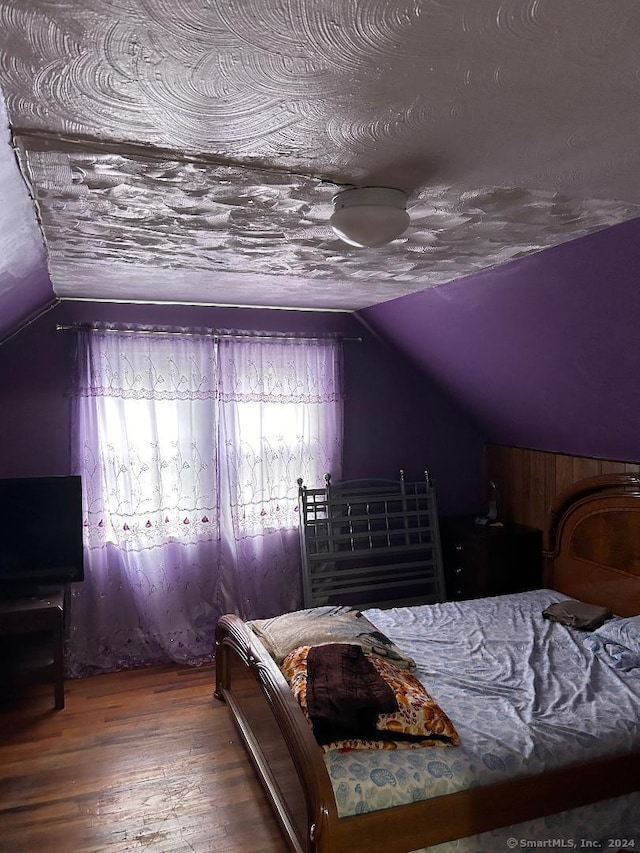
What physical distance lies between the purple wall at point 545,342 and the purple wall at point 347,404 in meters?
0.21

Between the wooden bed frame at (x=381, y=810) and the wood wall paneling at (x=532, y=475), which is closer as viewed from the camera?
the wooden bed frame at (x=381, y=810)

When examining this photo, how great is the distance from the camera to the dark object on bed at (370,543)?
451 centimetres

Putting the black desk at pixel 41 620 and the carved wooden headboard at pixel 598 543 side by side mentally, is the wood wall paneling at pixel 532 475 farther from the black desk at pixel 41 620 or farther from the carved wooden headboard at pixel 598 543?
the black desk at pixel 41 620

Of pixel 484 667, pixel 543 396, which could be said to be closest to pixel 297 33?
pixel 484 667

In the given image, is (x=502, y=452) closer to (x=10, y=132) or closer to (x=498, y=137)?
(x=498, y=137)

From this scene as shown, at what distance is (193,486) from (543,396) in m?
2.35

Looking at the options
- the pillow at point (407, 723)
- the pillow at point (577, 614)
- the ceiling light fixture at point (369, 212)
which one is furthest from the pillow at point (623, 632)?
the ceiling light fixture at point (369, 212)

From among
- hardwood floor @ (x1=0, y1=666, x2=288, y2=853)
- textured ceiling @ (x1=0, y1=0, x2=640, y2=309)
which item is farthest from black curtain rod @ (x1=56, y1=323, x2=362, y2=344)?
hardwood floor @ (x1=0, y1=666, x2=288, y2=853)

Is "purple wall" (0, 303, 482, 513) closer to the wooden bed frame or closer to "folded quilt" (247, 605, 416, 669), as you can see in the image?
the wooden bed frame

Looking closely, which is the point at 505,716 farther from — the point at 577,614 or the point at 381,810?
the point at 577,614

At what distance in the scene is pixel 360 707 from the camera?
93.9 inches

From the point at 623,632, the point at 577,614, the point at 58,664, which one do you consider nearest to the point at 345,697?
the point at 623,632

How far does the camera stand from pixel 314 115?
52.4 inches

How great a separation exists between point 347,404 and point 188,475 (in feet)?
4.22
